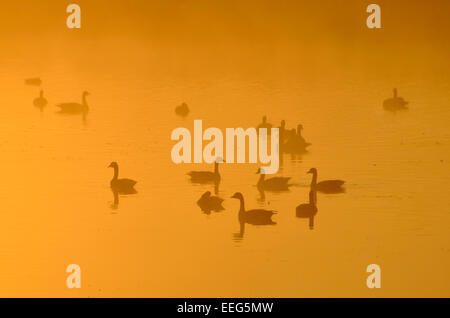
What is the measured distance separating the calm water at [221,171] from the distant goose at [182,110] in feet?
0.09

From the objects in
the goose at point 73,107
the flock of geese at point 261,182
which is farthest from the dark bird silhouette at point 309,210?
the goose at point 73,107

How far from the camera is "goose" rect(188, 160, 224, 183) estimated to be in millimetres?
3426

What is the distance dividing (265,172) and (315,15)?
2.72 feet

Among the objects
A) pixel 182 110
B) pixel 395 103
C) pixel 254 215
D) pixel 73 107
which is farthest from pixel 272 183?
pixel 73 107

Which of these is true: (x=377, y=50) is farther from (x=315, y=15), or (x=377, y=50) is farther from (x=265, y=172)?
(x=265, y=172)

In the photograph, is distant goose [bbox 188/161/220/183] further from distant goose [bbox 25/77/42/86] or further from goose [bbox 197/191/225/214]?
distant goose [bbox 25/77/42/86]

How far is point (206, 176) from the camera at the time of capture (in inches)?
135

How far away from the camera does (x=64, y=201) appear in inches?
134

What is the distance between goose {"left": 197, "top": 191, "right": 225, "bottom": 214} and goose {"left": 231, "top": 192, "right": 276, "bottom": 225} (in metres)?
0.08

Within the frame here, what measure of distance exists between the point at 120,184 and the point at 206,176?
1.36ft

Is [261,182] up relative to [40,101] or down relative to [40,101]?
down

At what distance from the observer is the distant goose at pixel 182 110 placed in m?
3.47

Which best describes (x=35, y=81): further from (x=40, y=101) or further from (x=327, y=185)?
(x=327, y=185)
